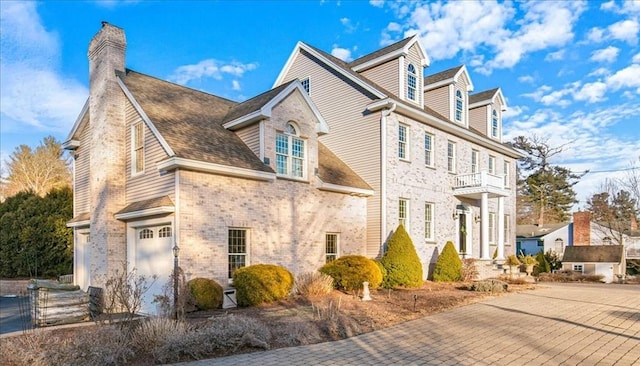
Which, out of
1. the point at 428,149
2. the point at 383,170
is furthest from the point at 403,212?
the point at 428,149

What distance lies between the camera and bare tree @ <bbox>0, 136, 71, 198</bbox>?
39.8 meters

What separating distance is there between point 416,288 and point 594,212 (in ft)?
97.1

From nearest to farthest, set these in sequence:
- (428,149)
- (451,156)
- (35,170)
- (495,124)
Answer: (428,149), (451,156), (495,124), (35,170)

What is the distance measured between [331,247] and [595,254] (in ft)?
74.9

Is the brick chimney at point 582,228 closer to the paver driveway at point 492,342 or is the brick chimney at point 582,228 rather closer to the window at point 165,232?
the paver driveway at point 492,342

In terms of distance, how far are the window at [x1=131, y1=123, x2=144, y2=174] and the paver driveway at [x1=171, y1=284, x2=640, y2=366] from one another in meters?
9.01

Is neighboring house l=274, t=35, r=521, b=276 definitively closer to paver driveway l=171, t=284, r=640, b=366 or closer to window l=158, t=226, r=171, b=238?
paver driveway l=171, t=284, r=640, b=366

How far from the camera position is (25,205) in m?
22.5

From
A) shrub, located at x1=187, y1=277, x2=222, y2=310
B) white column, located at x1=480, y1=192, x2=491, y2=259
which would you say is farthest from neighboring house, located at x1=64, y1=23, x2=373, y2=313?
white column, located at x1=480, y1=192, x2=491, y2=259

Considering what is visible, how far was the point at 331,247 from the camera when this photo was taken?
1727 centimetres

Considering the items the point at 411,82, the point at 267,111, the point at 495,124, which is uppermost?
the point at 411,82

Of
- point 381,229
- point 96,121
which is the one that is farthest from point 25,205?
point 381,229

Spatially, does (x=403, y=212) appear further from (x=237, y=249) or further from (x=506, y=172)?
(x=506, y=172)

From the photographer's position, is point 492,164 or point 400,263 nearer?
point 400,263
